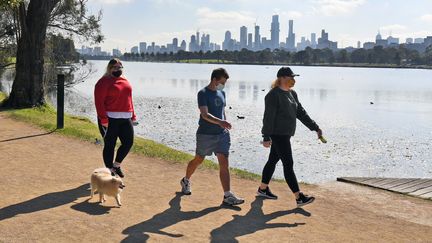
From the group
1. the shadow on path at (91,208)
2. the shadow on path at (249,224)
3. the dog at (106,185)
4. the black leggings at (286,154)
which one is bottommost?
the shadow on path at (249,224)

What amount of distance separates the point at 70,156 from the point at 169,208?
3.90 meters

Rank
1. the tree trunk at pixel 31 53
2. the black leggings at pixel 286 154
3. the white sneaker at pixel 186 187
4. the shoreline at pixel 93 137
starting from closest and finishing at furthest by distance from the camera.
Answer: the black leggings at pixel 286 154 < the white sneaker at pixel 186 187 < the shoreline at pixel 93 137 < the tree trunk at pixel 31 53

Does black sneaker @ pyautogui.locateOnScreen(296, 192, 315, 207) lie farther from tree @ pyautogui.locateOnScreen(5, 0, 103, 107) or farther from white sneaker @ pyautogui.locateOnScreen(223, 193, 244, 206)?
tree @ pyautogui.locateOnScreen(5, 0, 103, 107)

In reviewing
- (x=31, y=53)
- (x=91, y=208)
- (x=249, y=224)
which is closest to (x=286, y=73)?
(x=249, y=224)

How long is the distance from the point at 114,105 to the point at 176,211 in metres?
1.88

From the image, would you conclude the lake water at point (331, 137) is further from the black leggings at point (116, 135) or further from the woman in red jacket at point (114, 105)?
the woman in red jacket at point (114, 105)

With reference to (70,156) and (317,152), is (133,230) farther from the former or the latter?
(317,152)

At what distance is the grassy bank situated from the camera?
9.85m

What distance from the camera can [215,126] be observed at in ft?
21.4

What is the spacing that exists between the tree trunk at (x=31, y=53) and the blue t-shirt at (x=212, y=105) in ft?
36.1

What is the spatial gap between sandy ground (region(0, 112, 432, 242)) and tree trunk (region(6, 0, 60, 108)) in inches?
290

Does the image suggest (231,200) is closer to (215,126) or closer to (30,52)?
(215,126)

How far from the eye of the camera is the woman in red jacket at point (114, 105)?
6973 mm

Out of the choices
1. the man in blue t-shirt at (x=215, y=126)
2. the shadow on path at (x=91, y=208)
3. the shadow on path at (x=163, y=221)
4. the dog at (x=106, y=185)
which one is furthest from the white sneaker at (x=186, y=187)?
the shadow on path at (x=91, y=208)
